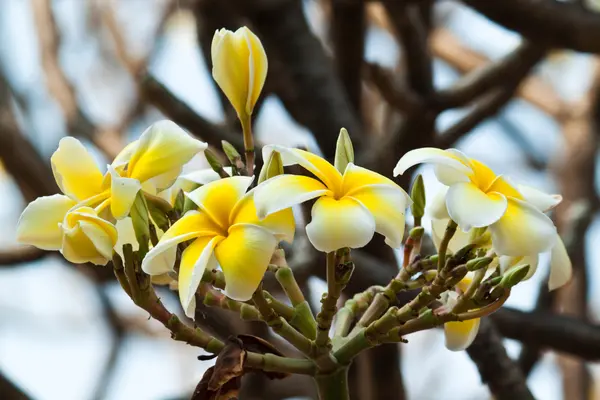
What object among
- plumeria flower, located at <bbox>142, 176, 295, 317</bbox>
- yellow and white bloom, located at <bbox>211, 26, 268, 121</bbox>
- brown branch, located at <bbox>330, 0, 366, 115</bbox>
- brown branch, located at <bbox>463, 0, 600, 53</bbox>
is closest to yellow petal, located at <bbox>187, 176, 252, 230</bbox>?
plumeria flower, located at <bbox>142, 176, 295, 317</bbox>

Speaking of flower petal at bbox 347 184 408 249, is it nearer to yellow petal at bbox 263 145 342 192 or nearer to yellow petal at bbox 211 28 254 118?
yellow petal at bbox 263 145 342 192

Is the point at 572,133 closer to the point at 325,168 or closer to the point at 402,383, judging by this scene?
the point at 402,383

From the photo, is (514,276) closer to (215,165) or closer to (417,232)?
(417,232)

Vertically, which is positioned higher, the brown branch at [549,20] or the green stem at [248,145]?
the green stem at [248,145]

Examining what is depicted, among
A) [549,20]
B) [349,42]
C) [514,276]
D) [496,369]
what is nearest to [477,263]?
[514,276]

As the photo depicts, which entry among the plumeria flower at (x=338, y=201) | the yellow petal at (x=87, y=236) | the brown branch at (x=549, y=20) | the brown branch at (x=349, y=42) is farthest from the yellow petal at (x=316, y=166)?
the brown branch at (x=349, y=42)

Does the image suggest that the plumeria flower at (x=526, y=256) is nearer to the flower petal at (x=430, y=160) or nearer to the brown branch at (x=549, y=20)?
the flower petal at (x=430, y=160)
